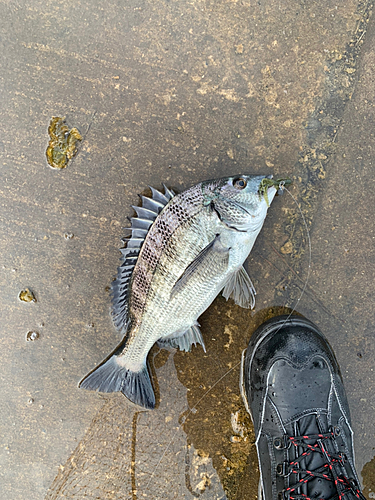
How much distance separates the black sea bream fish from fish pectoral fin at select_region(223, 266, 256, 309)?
0.05 m

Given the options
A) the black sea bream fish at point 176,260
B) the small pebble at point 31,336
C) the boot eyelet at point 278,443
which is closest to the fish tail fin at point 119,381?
the black sea bream fish at point 176,260

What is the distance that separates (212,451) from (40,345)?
187 cm

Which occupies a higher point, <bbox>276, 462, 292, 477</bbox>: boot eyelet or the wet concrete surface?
the wet concrete surface

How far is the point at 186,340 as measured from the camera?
2.48 meters

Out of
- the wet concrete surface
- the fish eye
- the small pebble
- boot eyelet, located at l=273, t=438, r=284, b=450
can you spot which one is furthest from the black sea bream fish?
boot eyelet, located at l=273, t=438, r=284, b=450

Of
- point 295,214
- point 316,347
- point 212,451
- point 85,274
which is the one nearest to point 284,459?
point 212,451

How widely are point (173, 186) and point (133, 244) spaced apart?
683 millimetres

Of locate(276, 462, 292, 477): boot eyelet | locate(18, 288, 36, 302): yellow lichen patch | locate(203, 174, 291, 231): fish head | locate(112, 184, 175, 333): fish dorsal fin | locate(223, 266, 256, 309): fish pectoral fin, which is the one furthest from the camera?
locate(18, 288, 36, 302): yellow lichen patch

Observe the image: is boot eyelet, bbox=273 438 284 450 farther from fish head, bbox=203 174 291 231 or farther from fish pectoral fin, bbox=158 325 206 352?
fish head, bbox=203 174 291 231

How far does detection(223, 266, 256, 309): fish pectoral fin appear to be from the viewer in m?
2.46

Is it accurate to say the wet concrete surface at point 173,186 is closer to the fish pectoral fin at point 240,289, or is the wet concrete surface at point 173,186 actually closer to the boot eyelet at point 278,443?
the fish pectoral fin at point 240,289

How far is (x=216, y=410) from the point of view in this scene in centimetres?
264

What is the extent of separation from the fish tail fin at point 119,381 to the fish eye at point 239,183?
5.47ft

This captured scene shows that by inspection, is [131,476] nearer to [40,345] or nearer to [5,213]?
[40,345]
